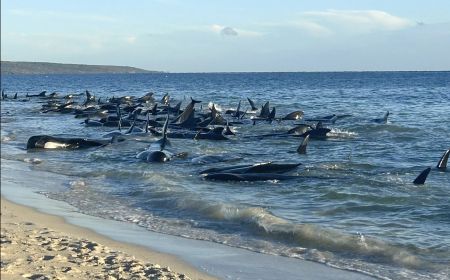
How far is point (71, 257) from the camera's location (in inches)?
306

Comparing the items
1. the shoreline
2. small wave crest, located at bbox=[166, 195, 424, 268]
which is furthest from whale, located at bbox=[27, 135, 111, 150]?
small wave crest, located at bbox=[166, 195, 424, 268]

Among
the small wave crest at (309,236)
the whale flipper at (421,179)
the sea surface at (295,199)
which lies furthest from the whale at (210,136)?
the small wave crest at (309,236)

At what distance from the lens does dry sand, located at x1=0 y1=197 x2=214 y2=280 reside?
692cm

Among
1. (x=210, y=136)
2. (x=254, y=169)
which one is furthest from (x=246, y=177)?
(x=210, y=136)

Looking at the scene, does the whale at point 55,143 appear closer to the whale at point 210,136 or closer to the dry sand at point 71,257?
the whale at point 210,136

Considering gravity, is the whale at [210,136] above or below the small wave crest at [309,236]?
below

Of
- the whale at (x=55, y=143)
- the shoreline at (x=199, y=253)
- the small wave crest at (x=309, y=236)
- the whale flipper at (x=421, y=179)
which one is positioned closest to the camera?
the shoreline at (x=199, y=253)

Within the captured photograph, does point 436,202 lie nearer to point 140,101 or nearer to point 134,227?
point 134,227

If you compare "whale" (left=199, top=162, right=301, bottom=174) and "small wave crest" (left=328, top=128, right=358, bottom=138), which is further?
"small wave crest" (left=328, top=128, right=358, bottom=138)

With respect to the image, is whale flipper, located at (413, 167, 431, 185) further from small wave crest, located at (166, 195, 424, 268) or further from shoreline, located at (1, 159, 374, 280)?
shoreline, located at (1, 159, 374, 280)

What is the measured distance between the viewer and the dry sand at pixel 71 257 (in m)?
6.92

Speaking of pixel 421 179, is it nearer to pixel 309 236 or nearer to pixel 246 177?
pixel 246 177

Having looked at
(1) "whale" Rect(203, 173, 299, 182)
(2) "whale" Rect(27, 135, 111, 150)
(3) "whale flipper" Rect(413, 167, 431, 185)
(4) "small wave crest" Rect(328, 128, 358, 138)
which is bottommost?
(2) "whale" Rect(27, 135, 111, 150)

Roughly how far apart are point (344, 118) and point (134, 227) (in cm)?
2591
